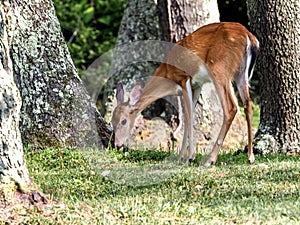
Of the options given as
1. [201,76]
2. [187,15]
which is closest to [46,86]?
[201,76]

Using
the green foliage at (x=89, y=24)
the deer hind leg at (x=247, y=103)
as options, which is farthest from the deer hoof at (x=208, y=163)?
the green foliage at (x=89, y=24)

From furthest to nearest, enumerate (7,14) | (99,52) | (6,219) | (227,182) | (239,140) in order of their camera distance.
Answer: (99,52), (239,140), (227,182), (7,14), (6,219)

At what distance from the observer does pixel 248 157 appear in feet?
29.7

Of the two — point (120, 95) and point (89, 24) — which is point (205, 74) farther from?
point (89, 24)

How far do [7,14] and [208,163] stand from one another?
3.15m

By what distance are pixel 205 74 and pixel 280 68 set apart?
974 mm

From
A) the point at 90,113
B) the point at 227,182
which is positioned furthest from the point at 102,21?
the point at 227,182

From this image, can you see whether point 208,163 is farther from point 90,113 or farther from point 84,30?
point 84,30

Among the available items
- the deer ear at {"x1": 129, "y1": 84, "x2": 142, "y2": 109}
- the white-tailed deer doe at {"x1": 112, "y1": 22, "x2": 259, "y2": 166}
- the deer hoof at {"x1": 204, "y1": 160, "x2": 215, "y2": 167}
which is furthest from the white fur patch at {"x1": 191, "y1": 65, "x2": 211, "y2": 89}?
the deer hoof at {"x1": 204, "y1": 160, "x2": 215, "y2": 167}

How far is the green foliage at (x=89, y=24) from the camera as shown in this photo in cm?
2016

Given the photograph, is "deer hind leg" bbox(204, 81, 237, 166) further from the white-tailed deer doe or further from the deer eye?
the deer eye

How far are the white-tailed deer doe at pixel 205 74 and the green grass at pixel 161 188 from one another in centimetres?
44

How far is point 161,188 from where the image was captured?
7.41m

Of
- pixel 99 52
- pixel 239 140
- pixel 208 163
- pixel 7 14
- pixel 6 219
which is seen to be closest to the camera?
A: pixel 6 219
